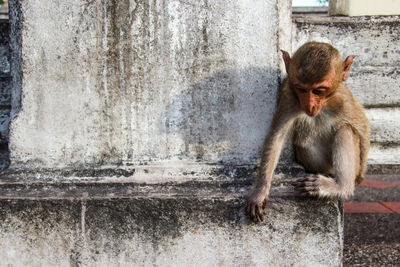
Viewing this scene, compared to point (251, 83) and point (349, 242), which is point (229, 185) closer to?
point (251, 83)

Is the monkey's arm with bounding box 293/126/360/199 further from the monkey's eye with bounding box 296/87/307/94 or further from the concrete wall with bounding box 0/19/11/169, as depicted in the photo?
the concrete wall with bounding box 0/19/11/169

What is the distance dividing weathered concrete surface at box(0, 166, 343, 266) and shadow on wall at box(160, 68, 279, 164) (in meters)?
0.24

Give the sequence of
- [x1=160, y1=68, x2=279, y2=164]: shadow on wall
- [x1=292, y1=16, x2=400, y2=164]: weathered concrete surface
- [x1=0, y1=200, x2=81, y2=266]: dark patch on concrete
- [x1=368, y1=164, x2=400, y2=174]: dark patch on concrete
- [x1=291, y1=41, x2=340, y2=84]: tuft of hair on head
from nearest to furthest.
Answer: [x1=291, y1=41, x2=340, y2=84]: tuft of hair on head
[x1=0, y1=200, x2=81, y2=266]: dark patch on concrete
[x1=160, y1=68, x2=279, y2=164]: shadow on wall
[x1=292, y1=16, x2=400, y2=164]: weathered concrete surface
[x1=368, y1=164, x2=400, y2=174]: dark patch on concrete

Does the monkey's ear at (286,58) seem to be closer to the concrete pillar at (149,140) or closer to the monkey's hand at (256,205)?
the concrete pillar at (149,140)

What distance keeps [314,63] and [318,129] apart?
467 mm

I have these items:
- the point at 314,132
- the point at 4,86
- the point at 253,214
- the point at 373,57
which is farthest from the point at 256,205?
the point at 4,86

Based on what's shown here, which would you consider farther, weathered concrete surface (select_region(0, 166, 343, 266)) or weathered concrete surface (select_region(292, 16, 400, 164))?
weathered concrete surface (select_region(292, 16, 400, 164))

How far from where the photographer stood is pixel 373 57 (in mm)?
2602

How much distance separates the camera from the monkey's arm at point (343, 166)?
2.26 meters

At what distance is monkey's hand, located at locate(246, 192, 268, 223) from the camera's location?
214cm

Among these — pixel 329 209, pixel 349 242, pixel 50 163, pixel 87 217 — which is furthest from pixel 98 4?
pixel 349 242

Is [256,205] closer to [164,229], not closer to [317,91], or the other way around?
[164,229]

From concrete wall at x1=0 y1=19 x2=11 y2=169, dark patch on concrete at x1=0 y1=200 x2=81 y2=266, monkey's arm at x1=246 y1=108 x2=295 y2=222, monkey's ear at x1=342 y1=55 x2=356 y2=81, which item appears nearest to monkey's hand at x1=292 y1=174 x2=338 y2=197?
monkey's arm at x1=246 y1=108 x2=295 y2=222

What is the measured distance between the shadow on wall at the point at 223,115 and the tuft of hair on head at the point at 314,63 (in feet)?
0.79
